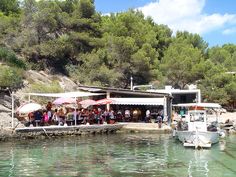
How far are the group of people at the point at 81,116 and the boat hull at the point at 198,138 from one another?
10230mm

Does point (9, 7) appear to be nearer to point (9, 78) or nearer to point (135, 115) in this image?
point (9, 78)

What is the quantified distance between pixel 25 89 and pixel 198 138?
24.1 m

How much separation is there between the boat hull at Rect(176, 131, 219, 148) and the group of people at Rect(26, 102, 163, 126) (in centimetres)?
1023

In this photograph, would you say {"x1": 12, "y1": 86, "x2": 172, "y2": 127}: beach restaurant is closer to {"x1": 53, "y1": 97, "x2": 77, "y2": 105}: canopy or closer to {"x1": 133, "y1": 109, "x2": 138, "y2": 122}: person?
{"x1": 133, "y1": 109, "x2": 138, "y2": 122}: person

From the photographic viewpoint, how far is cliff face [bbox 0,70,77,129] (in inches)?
1404

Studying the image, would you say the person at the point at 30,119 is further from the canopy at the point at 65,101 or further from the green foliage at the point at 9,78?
the green foliage at the point at 9,78

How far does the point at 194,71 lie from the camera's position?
2494 inches

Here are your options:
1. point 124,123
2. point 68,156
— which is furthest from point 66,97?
point 68,156

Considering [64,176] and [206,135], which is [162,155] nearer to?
[206,135]

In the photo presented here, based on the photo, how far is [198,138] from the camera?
28.8m

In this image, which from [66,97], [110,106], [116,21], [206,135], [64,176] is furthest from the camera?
[116,21]

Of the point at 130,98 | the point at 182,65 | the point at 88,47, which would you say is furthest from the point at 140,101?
the point at 182,65

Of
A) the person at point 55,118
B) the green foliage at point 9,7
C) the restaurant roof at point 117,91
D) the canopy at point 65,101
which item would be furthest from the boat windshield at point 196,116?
the green foliage at point 9,7

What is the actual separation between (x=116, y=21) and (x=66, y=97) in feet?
89.1
